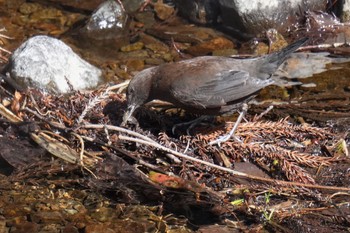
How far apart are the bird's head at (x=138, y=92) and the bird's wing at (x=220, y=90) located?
1.03 feet

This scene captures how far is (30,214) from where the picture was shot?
5.42m

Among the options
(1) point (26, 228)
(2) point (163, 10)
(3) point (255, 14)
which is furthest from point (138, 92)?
(2) point (163, 10)

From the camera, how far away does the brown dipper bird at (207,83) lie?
5820 mm

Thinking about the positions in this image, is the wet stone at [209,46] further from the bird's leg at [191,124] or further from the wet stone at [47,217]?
the wet stone at [47,217]

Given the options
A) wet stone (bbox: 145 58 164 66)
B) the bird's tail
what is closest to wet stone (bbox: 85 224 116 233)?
the bird's tail

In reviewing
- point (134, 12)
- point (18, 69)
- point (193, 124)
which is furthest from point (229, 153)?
point (134, 12)

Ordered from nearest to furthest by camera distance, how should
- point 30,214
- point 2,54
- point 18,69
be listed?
point 30,214
point 18,69
point 2,54

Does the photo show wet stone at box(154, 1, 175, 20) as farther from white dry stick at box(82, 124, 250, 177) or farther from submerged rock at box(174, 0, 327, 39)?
white dry stick at box(82, 124, 250, 177)

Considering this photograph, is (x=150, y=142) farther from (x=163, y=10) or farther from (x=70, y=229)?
(x=163, y=10)

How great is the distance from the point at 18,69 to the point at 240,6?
2.96 meters

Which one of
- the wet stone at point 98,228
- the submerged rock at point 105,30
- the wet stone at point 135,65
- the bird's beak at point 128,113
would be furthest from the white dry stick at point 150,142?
the submerged rock at point 105,30

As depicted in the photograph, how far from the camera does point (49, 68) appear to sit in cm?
732

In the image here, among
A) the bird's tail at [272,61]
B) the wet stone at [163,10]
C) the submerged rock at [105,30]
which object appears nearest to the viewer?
the bird's tail at [272,61]

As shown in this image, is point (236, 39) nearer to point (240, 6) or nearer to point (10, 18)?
point (240, 6)
